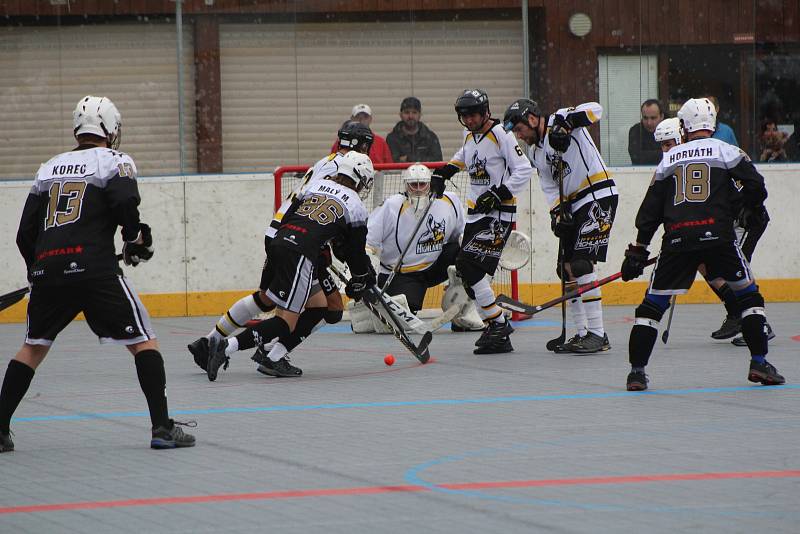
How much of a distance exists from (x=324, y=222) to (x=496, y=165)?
182 cm

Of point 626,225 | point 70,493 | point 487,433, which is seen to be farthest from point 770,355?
point 70,493

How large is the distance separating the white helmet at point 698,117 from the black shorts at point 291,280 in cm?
219

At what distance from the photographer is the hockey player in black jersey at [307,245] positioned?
7.74 metres

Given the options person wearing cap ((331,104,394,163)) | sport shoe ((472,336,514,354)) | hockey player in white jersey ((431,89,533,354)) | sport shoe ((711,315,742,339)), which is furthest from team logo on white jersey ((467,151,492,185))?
person wearing cap ((331,104,394,163))

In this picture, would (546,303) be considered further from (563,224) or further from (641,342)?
(641,342)

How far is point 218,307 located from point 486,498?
801cm

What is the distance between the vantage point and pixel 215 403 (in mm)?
7004

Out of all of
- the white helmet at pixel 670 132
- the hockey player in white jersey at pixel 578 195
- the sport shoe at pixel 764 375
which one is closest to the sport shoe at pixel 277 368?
the hockey player in white jersey at pixel 578 195

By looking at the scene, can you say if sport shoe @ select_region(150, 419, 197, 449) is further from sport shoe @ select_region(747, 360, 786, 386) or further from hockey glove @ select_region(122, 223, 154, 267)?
sport shoe @ select_region(747, 360, 786, 386)

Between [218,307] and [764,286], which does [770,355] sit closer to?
[764,286]

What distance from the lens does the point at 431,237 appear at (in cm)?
1068

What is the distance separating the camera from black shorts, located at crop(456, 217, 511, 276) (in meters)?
9.18

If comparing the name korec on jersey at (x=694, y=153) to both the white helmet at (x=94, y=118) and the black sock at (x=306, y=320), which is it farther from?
the white helmet at (x=94, y=118)

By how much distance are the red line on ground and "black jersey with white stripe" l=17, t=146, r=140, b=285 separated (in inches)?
47.2
